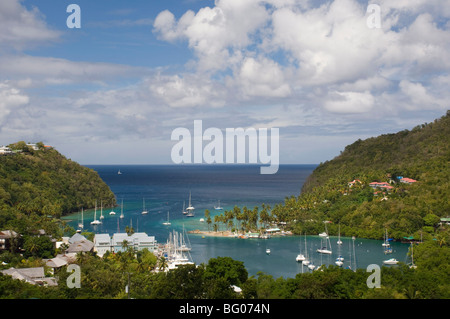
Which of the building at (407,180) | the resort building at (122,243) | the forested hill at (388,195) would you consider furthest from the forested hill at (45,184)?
the building at (407,180)

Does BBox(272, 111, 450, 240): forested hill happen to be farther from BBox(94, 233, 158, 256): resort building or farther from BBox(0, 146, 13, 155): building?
BBox(0, 146, 13, 155): building

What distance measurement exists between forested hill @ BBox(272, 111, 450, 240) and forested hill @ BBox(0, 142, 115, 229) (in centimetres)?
3159

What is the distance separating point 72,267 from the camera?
2561 centimetres

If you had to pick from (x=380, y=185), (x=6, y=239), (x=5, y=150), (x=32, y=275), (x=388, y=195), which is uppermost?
(x=5, y=150)

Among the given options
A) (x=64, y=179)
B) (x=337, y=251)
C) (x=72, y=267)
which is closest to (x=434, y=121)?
(x=337, y=251)

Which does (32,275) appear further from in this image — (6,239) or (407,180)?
(407,180)

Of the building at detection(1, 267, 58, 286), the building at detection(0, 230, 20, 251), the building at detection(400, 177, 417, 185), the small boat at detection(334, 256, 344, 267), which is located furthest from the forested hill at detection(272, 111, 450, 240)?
the building at detection(1, 267, 58, 286)

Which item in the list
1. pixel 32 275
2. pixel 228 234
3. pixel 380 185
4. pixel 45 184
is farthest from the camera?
pixel 45 184

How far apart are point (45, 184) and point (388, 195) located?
50487mm

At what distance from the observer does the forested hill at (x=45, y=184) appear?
51919 mm

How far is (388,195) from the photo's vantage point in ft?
173

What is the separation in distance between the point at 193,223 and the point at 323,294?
40005mm

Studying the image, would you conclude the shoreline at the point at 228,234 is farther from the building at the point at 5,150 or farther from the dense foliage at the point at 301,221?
the building at the point at 5,150

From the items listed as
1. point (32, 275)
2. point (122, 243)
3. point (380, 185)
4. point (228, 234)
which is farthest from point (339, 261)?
point (380, 185)
